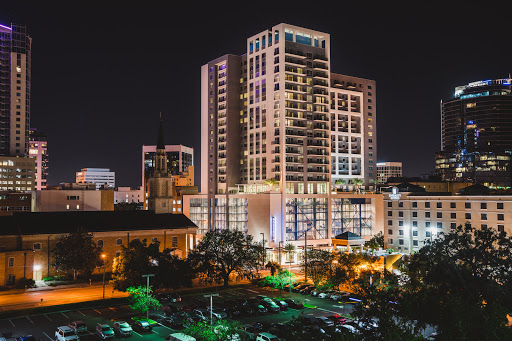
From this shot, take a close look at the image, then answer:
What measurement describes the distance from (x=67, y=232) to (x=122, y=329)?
43399 millimetres

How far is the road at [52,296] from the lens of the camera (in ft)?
211

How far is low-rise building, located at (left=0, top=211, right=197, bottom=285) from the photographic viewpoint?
78.4m

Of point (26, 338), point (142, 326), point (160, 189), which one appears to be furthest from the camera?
point (160, 189)

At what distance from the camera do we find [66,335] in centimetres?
4697

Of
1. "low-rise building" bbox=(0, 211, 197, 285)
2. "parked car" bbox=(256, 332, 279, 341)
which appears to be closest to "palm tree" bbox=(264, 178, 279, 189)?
"low-rise building" bbox=(0, 211, 197, 285)

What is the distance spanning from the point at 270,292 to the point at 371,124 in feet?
369

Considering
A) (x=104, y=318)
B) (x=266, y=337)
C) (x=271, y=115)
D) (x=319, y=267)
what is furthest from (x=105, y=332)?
(x=271, y=115)

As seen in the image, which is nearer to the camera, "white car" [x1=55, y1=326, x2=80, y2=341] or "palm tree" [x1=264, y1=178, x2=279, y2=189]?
"white car" [x1=55, y1=326, x2=80, y2=341]

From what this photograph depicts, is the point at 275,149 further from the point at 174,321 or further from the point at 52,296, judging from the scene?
the point at 174,321

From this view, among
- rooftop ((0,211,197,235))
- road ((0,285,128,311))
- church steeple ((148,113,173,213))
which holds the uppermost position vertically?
church steeple ((148,113,173,213))

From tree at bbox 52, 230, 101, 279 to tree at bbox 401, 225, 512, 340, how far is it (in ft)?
175

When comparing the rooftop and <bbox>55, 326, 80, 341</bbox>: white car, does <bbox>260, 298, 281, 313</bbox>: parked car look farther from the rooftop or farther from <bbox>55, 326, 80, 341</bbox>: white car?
the rooftop

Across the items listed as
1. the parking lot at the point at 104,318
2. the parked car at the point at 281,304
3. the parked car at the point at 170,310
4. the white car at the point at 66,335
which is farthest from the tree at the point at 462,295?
the white car at the point at 66,335

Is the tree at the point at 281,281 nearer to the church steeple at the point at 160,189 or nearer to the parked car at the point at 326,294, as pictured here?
the parked car at the point at 326,294
